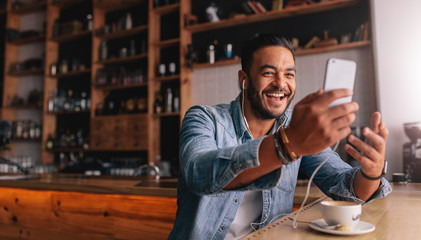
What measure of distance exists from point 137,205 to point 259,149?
1.39 m

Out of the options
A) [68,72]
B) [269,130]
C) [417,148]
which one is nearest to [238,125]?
[269,130]

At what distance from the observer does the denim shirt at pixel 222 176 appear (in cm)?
84

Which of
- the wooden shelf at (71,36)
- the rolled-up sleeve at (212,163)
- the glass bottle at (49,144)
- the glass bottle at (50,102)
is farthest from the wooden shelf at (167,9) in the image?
the rolled-up sleeve at (212,163)

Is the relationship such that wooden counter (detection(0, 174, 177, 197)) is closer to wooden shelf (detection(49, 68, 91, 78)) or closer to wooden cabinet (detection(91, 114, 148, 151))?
wooden cabinet (detection(91, 114, 148, 151))

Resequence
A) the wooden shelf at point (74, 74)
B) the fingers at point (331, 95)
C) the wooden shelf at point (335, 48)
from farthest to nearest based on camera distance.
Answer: the wooden shelf at point (74, 74)
the wooden shelf at point (335, 48)
the fingers at point (331, 95)

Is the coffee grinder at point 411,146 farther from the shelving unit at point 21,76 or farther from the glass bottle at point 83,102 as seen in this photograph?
the shelving unit at point 21,76

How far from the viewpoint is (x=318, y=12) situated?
3.69 metres

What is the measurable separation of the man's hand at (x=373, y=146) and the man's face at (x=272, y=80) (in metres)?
0.37

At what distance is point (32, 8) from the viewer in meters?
5.40

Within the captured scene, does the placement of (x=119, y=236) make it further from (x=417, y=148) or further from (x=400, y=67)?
(x=400, y=67)

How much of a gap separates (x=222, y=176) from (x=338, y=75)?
347 millimetres

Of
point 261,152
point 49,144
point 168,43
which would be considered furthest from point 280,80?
point 49,144

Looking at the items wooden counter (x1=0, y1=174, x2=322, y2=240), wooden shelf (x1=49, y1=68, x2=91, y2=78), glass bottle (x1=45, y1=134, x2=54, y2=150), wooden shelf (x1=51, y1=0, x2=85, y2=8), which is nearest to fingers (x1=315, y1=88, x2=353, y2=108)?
wooden counter (x1=0, y1=174, x2=322, y2=240)

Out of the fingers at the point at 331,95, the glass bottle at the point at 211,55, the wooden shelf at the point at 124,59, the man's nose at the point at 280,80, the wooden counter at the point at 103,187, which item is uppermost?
the wooden shelf at the point at 124,59
